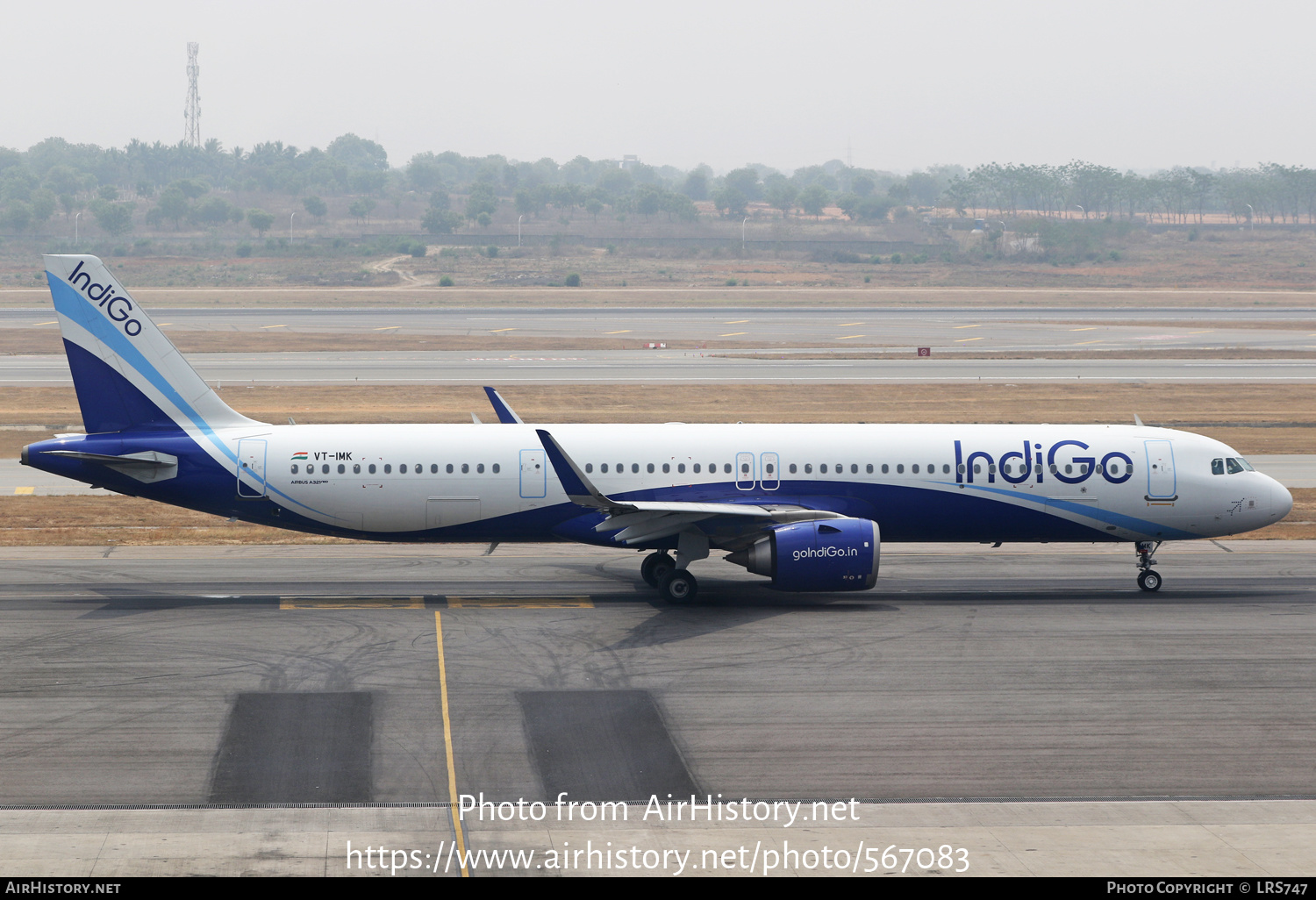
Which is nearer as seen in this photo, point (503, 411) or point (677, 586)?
point (677, 586)

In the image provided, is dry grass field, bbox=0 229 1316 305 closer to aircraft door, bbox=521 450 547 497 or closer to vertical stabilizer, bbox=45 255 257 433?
vertical stabilizer, bbox=45 255 257 433

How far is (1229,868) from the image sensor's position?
47.3ft

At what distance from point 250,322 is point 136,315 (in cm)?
7751

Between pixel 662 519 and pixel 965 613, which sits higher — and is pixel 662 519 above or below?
above

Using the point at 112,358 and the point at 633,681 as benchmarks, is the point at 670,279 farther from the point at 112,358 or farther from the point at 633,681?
the point at 633,681

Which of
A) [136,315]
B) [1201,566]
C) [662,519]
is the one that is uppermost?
[136,315]

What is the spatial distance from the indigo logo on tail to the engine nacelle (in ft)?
53.2

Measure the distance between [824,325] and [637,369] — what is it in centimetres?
3549

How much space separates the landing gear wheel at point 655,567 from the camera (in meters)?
29.2

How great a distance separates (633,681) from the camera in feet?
73.7

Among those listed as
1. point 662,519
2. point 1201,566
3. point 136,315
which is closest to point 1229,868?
point 662,519

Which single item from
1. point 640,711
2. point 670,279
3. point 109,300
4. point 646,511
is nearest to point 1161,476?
point 646,511

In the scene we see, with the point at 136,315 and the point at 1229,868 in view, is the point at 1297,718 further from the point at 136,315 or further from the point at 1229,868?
the point at 136,315

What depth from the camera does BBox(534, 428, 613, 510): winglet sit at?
26203 mm
